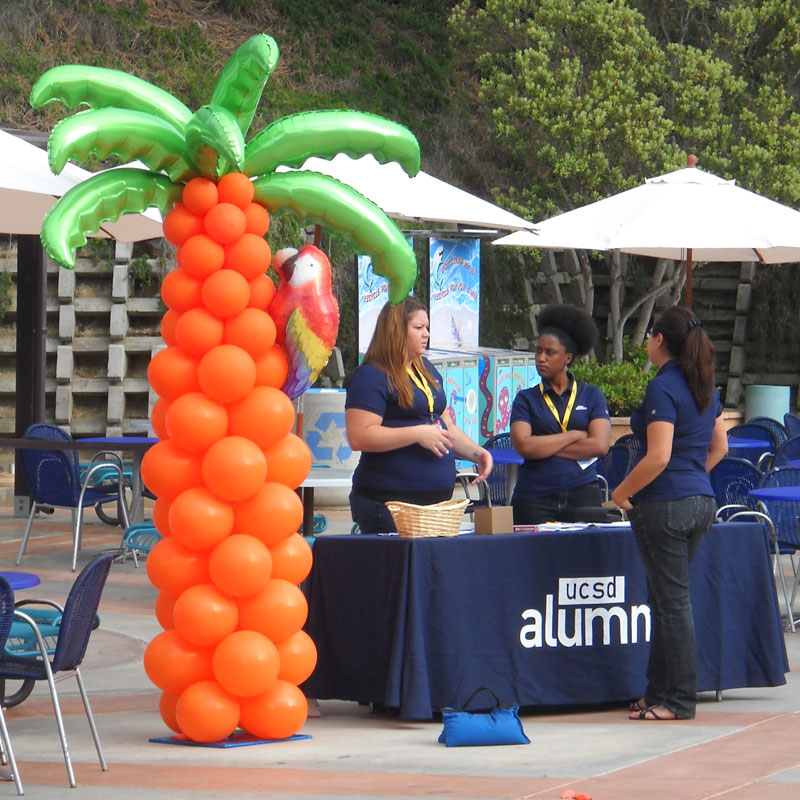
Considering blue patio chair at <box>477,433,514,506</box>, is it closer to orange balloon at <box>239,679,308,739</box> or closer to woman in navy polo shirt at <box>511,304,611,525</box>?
woman in navy polo shirt at <box>511,304,611,525</box>

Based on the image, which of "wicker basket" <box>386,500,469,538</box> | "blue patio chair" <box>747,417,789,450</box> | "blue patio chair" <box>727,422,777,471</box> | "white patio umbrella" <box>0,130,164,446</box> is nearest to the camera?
"wicker basket" <box>386,500,469,538</box>

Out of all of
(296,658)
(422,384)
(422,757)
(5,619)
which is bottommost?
(422,757)

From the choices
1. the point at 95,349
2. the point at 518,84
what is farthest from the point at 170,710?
the point at 518,84

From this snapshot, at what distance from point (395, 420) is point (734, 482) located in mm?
3941

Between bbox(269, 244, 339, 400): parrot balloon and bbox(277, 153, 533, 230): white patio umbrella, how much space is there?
139 inches

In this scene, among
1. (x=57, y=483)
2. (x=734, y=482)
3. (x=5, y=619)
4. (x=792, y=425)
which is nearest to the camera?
(x=5, y=619)

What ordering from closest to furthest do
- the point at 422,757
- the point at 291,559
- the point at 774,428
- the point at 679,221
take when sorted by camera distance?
the point at 422,757
the point at 291,559
the point at 679,221
the point at 774,428

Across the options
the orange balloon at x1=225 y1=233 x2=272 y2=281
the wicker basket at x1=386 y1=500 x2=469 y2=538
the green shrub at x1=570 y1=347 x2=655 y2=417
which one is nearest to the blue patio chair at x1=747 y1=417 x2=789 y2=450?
the green shrub at x1=570 y1=347 x2=655 y2=417

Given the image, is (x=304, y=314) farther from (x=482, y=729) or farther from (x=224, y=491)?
(x=482, y=729)

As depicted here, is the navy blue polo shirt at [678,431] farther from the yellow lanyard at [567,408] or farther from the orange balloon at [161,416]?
the orange balloon at [161,416]

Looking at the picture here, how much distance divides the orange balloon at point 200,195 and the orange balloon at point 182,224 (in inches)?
1.1

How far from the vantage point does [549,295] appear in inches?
819

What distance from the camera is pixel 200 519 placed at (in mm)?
6031

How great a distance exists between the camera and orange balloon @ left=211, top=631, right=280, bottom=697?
6.02 metres
